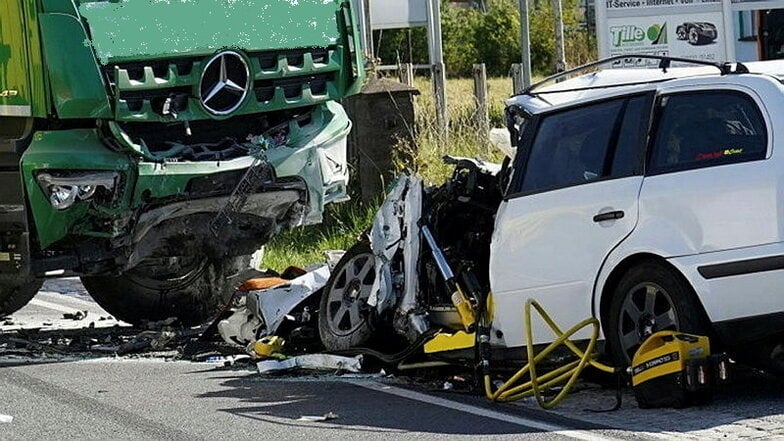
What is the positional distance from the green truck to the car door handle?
3544 mm

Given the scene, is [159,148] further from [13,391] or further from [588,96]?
[588,96]

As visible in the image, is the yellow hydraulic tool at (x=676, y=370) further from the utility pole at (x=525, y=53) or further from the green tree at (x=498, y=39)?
the green tree at (x=498, y=39)

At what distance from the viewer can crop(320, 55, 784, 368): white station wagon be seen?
25.7 feet

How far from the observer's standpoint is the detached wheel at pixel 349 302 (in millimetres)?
9945

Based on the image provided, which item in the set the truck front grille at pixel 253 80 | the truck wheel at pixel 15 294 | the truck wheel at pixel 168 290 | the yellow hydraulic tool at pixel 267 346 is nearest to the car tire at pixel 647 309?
the yellow hydraulic tool at pixel 267 346

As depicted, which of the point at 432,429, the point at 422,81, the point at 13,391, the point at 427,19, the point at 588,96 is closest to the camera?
the point at 432,429

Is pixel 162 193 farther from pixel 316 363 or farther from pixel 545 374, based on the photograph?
pixel 545 374

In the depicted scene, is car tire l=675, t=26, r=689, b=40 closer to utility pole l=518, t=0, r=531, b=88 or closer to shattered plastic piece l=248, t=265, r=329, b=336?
Result: utility pole l=518, t=0, r=531, b=88

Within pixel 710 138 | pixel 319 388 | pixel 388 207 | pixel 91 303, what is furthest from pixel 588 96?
pixel 91 303

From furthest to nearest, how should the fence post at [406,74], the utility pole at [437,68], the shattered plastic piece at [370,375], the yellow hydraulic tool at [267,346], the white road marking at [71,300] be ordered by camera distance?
1. the fence post at [406,74]
2. the utility pole at [437,68]
3. the white road marking at [71,300]
4. the yellow hydraulic tool at [267,346]
5. the shattered plastic piece at [370,375]

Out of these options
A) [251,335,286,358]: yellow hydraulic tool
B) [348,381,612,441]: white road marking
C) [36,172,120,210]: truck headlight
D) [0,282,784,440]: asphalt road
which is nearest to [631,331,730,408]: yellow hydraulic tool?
[0,282,784,440]: asphalt road

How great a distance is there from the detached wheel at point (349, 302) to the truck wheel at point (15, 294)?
2.30m

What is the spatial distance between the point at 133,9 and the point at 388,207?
2390 millimetres

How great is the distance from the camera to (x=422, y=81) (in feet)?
116
